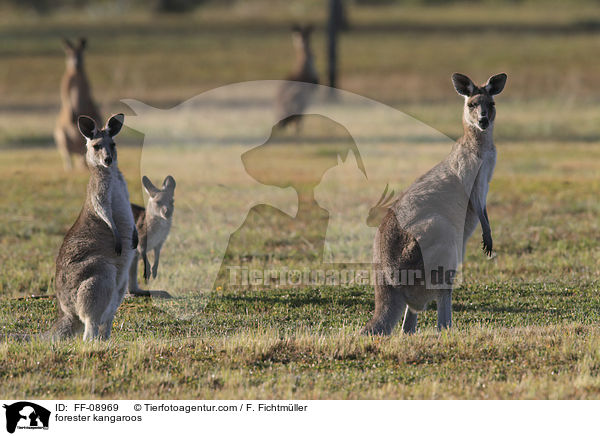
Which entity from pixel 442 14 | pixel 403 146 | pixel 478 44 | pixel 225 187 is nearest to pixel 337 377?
pixel 225 187

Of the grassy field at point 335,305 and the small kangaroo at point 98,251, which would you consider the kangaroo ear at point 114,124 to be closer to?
the small kangaroo at point 98,251

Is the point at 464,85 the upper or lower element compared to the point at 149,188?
upper

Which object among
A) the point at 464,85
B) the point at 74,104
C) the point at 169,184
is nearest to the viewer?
the point at 464,85

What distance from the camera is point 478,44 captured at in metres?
39.6

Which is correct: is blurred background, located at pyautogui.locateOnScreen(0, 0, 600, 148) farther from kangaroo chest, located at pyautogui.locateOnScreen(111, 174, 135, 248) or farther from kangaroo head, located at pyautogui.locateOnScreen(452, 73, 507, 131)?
kangaroo chest, located at pyautogui.locateOnScreen(111, 174, 135, 248)

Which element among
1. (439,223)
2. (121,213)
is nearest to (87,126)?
(121,213)

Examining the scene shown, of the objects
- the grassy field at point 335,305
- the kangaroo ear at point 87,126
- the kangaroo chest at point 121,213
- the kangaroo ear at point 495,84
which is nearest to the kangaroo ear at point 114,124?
the kangaroo ear at point 87,126

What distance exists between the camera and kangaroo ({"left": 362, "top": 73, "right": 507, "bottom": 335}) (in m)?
6.39

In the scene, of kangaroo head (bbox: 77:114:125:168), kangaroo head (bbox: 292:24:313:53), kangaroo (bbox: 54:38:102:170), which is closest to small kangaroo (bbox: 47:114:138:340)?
kangaroo head (bbox: 77:114:125:168)

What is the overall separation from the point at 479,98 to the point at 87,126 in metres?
2.89

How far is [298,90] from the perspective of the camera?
62.3 ft

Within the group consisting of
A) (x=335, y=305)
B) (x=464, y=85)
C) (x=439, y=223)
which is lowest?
(x=335, y=305)
